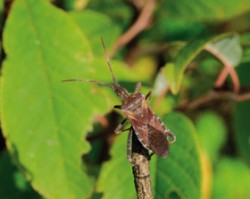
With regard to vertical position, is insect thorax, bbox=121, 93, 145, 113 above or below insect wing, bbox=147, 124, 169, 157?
above

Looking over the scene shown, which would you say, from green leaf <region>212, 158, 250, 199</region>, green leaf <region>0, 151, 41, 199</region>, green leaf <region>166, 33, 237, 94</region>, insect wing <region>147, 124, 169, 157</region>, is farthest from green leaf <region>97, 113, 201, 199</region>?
green leaf <region>212, 158, 250, 199</region>

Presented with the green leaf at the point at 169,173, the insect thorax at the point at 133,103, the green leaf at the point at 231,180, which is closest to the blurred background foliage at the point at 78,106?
the green leaf at the point at 169,173

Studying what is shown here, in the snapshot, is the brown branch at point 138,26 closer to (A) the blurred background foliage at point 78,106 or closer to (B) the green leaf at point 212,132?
(A) the blurred background foliage at point 78,106

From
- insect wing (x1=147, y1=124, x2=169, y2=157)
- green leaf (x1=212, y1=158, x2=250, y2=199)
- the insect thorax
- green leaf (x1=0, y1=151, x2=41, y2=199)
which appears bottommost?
green leaf (x1=212, y1=158, x2=250, y2=199)

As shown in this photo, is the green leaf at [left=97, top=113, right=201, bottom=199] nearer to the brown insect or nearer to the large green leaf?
the large green leaf

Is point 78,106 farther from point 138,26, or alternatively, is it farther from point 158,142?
point 138,26

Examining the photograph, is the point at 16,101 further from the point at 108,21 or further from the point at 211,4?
the point at 211,4
